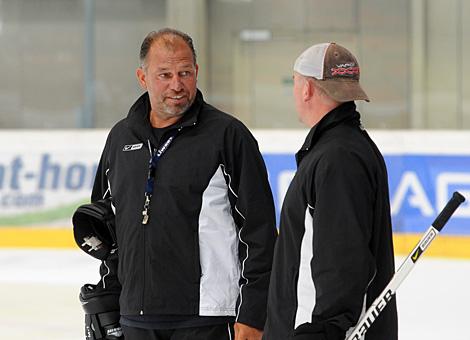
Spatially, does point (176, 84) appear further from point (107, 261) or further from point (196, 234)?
point (107, 261)

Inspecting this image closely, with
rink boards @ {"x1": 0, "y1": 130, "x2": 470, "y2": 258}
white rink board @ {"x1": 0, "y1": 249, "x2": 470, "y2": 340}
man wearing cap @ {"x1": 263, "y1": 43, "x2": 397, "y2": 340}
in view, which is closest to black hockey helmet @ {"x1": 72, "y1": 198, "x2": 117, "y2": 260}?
man wearing cap @ {"x1": 263, "y1": 43, "x2": 397, "y2": 340}

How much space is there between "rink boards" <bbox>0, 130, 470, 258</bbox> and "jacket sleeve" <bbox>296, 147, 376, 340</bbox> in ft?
16.3

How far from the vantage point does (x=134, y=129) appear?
2.43 metres

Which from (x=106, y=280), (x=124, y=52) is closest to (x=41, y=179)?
(x=124, y=52)

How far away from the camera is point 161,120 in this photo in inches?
95.5

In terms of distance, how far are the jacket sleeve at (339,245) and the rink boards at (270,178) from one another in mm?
4953

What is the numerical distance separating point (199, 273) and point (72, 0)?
6.88 metres

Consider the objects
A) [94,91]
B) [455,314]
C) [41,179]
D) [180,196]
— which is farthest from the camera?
[94,91]

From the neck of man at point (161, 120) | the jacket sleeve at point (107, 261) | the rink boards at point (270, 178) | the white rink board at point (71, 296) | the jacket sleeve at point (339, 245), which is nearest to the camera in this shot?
the jacket sleeve at point (339, 245)

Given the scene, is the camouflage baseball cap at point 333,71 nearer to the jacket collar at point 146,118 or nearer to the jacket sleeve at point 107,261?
the jacket collar at point 146,118

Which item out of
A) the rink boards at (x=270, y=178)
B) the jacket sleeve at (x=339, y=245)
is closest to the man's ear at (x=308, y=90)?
the jacket sleeve at (x=339, y=245)

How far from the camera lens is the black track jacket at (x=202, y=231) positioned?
2301 millimetres

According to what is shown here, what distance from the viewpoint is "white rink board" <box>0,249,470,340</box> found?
16.3ft

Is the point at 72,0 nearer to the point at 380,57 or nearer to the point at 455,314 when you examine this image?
the point at 380,57
